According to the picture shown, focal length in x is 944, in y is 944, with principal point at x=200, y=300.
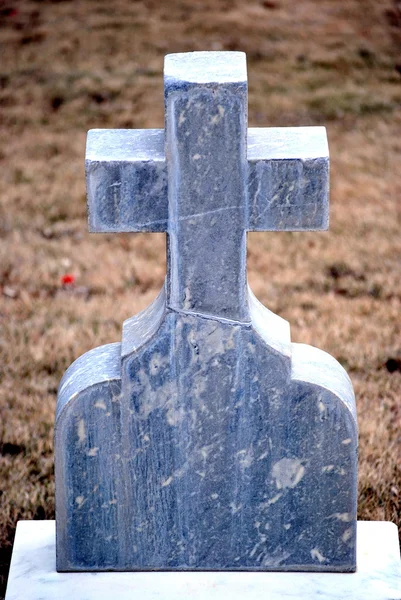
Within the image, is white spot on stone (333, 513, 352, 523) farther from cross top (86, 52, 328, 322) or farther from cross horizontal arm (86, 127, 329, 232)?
cross horizontal arm (86, 127, 329, 232)

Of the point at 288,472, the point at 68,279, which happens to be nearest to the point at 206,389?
the point at 288,472

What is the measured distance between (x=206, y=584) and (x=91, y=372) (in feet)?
2.22

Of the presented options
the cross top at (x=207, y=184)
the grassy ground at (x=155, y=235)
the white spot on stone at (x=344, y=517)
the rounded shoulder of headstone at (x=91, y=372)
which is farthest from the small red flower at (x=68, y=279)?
the white spot on stone at (x=344, y=517)

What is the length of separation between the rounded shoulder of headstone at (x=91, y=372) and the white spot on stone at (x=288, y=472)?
20.0 inches

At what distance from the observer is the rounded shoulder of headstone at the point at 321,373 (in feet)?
8.38

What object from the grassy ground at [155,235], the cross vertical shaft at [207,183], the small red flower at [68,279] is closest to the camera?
the cross vertical shaft at [207,183]

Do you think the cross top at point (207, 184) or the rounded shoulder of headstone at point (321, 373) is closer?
the cross top at point (207, 184)

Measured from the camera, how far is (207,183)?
7.76 ft

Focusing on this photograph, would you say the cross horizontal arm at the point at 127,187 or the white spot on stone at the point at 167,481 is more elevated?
the cross horizontal arm at the point at 127,187

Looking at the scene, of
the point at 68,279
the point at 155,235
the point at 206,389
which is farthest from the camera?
the point at 155,235

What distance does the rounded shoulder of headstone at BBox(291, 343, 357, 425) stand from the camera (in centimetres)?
255

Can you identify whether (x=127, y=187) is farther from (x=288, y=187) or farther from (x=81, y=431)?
(x=81, y=431)

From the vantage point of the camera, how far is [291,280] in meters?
5.55

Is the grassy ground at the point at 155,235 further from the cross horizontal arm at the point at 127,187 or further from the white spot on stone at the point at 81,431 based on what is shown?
the cross horizontal arm at the point at 127,187
